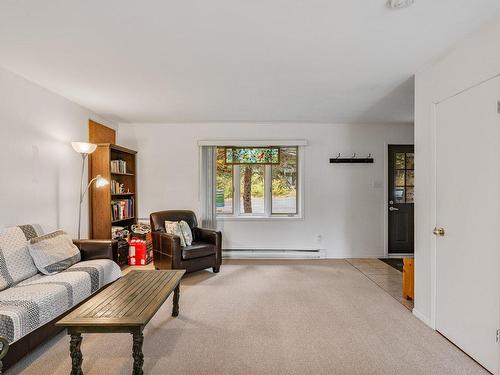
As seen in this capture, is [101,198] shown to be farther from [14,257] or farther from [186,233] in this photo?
[14,257]

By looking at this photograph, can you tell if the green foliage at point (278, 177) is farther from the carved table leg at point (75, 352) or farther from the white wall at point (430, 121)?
the carved table leg at point (75, 352)

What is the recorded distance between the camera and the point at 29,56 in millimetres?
2590

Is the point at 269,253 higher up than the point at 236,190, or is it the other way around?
the point at 236,190

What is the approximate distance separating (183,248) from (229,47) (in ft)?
8.51

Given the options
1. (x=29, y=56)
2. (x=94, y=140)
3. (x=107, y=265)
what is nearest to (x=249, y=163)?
(x=94, y=140)

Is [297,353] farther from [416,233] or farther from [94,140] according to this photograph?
[94,140]

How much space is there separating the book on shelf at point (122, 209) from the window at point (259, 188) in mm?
1427

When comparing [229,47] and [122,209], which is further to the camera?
[122,209]

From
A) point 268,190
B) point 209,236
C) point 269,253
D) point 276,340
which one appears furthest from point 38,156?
point 269,253

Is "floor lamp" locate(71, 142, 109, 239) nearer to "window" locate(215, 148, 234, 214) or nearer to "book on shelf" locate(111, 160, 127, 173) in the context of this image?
"book on shelf" locate(111, 160, 127, 173)

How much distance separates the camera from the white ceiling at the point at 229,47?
1.91 m

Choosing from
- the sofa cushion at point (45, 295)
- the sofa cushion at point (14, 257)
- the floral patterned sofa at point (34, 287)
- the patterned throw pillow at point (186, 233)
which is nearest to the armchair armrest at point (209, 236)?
the patterned throw pillow at point (186, 233)

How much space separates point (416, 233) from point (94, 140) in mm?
4313

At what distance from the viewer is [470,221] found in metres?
2.20
